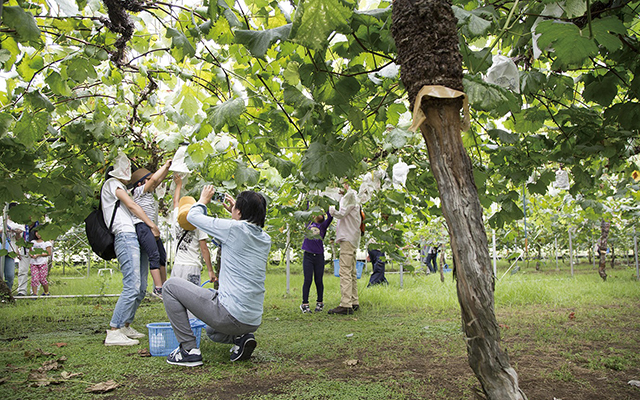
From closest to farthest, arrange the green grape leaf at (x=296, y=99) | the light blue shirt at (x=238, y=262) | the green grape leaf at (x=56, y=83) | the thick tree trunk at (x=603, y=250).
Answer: the green grape leaf at (x=296, y=99) → the green grape leaf at (x=56, y=83) → the light blue shirt at (x=238, y=262) → the thick tree trunk at (x=603, y=250)

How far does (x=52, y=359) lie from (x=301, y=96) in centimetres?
259

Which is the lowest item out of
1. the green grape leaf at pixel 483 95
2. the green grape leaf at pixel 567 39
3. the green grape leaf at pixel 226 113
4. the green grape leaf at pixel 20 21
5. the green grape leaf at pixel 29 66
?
the green grape leaf at pixel 483 95

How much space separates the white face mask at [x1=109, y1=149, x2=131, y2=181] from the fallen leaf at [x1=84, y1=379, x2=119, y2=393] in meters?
1.75

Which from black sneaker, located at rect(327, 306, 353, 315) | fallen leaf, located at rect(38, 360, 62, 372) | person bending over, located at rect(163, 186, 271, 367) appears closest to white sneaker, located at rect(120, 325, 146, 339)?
fallen leaf, located at rect(38, 360, 62, 372)

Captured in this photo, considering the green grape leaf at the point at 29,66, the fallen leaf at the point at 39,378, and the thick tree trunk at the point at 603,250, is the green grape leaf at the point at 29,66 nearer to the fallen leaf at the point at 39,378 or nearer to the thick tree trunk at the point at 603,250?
the fallen leaf at the point at 39,378

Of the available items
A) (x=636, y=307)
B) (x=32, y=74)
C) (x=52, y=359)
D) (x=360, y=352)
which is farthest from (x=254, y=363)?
(x=636, y=307)

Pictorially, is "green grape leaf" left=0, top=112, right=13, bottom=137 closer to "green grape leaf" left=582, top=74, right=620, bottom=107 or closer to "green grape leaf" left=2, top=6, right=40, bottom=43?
"green grape leaf" left=2, top=6, right=40, bottom=43

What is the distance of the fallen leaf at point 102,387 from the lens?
2.26 metres

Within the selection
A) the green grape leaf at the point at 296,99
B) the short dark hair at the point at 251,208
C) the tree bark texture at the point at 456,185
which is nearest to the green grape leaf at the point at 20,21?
the green grape leaf at the point at 296,99

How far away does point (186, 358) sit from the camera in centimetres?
277

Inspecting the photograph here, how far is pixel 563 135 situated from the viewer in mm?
2787

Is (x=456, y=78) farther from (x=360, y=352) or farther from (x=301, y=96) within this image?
(x=360, y=352)

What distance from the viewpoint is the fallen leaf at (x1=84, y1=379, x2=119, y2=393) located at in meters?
2.26

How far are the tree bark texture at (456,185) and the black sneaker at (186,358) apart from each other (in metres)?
2.06
